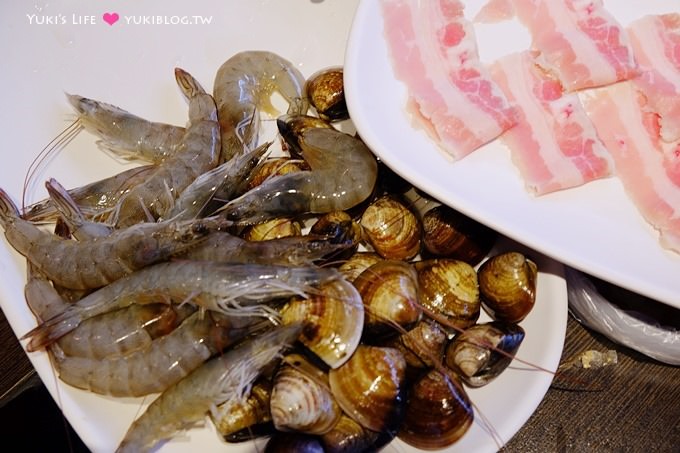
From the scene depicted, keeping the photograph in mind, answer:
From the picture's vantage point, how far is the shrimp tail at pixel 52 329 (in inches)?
59.6

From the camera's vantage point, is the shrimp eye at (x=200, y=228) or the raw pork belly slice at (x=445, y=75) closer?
the shrimp eye at (x=200, y=228)

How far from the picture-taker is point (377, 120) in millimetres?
1704

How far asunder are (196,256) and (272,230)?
8.7 inches

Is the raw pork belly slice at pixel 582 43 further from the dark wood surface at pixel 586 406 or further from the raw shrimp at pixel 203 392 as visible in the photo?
the raw shrimp at pixel 203 392

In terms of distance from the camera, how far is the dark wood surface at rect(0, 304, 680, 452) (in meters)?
1.79

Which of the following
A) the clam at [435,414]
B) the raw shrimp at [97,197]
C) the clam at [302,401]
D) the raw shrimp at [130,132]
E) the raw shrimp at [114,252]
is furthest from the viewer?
the raw shrimp at [130,132]

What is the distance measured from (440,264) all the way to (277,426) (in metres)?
0.61

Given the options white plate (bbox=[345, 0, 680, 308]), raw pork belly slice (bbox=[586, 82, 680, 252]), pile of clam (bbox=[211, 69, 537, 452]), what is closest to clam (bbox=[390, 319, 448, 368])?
pile of clam (bbox=[211, 69, 537, 452])

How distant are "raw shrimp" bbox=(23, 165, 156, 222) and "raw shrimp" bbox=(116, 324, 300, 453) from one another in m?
0.62

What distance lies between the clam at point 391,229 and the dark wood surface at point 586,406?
63 centimetres

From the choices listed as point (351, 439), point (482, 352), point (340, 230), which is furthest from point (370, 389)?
point (340, 230)

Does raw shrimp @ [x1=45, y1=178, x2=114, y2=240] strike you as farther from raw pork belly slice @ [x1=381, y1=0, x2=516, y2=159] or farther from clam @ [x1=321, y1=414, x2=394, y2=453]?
raw pork belly slice @ [x1=381, y1=0, x2=516, y2=159]

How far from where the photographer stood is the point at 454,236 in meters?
1.70

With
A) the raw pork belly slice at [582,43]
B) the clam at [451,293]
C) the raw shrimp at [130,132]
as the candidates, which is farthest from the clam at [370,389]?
the raw pork belly slice at [582,43]
